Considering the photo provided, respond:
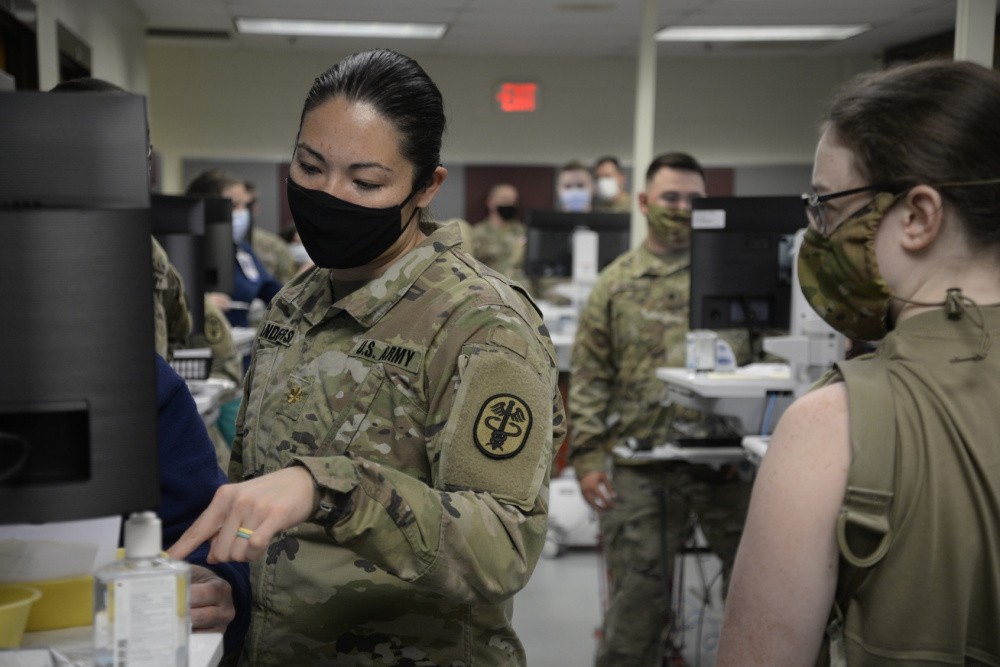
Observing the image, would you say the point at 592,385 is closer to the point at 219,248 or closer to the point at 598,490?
the point at 598,490

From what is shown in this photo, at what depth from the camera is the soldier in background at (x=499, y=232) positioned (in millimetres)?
8602

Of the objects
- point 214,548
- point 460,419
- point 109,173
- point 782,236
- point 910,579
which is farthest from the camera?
point 782,236

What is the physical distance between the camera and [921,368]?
90cm

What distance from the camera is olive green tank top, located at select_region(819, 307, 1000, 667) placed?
86 centimetres

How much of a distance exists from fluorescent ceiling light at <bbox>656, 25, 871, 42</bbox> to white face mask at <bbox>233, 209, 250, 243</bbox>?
4472 mm

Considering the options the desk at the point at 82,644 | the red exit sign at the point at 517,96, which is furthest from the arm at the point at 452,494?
the red exit sign at the point at 517,96

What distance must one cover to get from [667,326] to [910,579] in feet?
7.02

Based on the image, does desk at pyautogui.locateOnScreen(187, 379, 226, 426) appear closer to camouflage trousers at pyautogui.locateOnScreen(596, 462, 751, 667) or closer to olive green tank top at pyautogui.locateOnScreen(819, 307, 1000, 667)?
camouflage trousers at pyautogui.locateOnScreen(596, 462, 751, 667)

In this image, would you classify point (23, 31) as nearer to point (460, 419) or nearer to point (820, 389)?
point (460, 419)

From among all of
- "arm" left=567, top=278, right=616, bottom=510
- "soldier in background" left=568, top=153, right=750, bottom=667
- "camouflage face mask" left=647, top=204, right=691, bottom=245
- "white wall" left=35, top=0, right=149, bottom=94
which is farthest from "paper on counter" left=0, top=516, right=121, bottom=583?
"white wall" left=35, top=0, right=149, bottom=94

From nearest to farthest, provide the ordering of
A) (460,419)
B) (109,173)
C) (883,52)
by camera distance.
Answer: (109,173) → (460,419) → (883,52)

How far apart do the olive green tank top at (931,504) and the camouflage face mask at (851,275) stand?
121 millimetres

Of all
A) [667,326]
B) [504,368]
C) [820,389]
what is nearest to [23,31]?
[667,326]

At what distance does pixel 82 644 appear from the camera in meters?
0.84
